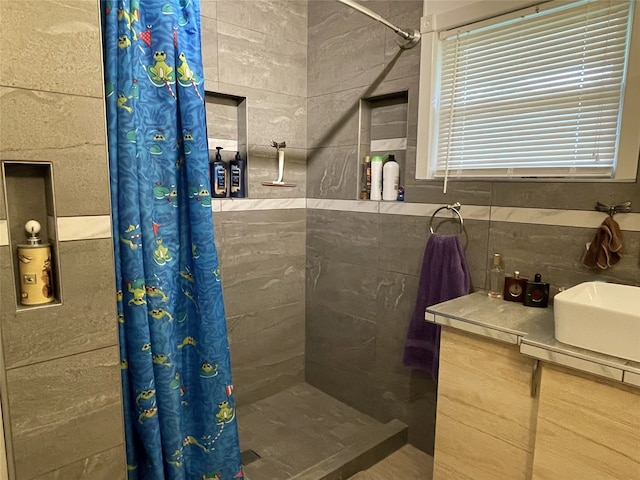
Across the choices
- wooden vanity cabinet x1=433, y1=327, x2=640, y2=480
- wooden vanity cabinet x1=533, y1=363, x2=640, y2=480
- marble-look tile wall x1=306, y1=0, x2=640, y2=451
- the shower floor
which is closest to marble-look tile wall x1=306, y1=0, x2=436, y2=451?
marble-look tile wall x1=306, y1=0, x2=640, y2=451

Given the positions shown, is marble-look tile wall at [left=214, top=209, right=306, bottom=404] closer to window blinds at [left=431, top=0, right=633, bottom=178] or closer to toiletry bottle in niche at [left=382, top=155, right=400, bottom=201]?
toiletry bottle in niche at [left=382, top=155, right=400, bottom=201]

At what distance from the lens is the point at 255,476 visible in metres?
1.95

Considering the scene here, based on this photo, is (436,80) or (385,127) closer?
(436,80)

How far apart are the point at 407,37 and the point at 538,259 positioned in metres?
1.18

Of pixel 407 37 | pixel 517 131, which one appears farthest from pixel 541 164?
pixel 407 37

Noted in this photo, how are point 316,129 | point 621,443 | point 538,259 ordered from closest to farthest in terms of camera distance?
point 621,443 < point 538,259 < point 316,129

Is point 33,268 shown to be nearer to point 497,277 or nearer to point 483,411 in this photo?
point 483,411

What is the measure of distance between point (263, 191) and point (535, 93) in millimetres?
1457

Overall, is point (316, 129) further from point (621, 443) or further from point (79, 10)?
point (621, 443)

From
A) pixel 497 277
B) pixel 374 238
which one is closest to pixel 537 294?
pixel 497 277

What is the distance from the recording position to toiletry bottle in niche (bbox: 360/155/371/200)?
233 cm

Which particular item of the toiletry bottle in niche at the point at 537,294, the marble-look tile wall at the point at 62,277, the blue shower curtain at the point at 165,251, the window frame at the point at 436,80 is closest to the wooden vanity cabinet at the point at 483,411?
the toiletry bottle in niche at the point at 537,294

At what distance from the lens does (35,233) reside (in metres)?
1.17

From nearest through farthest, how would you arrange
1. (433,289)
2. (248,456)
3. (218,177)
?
(433,289) < (248,456) < (218,177)
